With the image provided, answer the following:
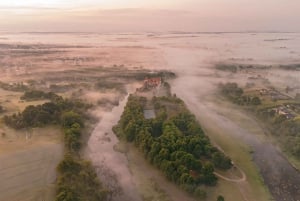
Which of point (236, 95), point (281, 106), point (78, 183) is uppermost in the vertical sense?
point (236, 95)

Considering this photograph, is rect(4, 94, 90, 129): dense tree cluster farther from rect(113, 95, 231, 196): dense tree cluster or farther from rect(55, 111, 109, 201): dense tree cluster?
rect(55, 111, 109, 201): dense tree cluster

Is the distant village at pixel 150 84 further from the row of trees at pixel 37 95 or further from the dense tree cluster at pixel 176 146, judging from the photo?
the dense tree cluster at pixel 176 146

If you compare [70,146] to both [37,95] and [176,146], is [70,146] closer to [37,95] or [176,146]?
[176,146]

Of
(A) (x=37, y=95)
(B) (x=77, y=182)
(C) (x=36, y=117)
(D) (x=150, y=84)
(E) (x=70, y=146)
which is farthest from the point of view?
(D) (x=150, y=84)

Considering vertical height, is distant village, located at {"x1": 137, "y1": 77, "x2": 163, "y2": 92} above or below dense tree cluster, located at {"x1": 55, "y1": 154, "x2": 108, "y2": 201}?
above

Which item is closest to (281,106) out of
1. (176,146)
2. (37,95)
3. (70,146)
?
(176,146)

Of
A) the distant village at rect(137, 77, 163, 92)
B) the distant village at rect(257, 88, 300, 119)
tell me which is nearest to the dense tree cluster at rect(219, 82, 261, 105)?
the distant village at rect(257, 88, 300, 119)

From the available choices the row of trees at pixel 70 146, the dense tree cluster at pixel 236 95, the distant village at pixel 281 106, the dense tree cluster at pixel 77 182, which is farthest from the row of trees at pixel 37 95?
the distant village at pixel 281 106
